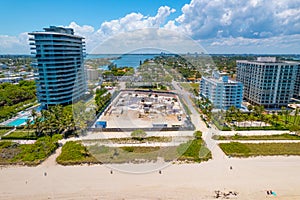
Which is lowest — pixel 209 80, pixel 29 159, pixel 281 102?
pixel 29 159

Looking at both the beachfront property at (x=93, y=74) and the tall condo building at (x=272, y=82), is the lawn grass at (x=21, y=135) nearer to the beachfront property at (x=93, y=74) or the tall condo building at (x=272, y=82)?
the beachfront property at (x=93, y=74)

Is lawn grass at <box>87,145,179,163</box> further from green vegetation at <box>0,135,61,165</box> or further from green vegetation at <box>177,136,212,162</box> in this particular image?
green vegetation at <box>0,135,61,165</box>

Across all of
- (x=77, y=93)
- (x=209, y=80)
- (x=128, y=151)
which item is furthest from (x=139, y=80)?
(x=128, y=151)

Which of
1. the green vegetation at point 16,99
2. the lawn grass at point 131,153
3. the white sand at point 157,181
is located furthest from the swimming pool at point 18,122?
the lawn grass at point 131,153

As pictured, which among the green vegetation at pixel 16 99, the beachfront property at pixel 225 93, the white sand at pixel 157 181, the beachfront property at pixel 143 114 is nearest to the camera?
the white sand at pixel 157 181

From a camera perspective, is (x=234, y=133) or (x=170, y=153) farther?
(x=234, y=133)

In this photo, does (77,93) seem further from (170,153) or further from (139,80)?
(170,153)

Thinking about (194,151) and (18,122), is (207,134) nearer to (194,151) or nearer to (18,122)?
(194,151)
